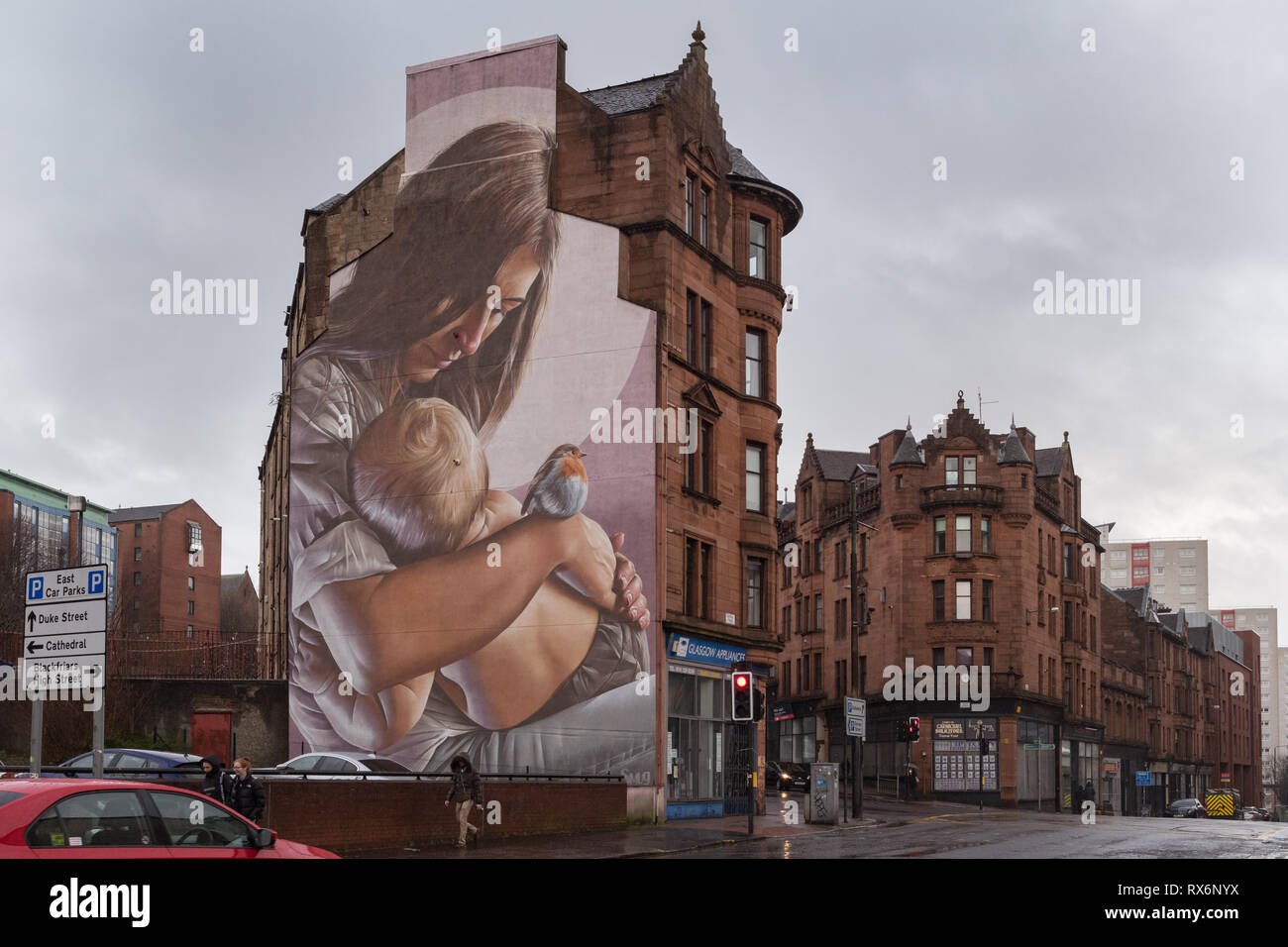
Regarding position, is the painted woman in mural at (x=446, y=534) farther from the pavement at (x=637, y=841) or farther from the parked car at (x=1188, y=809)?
the parked car at (x=1188, y=809)

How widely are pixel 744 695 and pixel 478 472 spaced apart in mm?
11245

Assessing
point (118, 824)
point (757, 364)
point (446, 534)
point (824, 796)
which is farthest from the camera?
point (757, 364)

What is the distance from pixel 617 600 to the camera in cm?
3603

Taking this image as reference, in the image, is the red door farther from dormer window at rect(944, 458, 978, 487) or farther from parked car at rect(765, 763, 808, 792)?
dormer window at rect(944, 458, 978, 487)

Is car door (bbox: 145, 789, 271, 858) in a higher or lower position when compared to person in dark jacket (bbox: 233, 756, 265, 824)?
higher

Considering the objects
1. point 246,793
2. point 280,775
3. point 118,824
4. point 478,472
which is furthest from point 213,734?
point 118,824

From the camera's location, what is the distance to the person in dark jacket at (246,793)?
20219 mm

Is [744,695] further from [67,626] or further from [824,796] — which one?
[67,626]

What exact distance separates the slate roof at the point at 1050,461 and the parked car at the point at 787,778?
25988 millimetres

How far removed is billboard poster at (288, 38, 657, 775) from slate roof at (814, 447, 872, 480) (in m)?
39.9

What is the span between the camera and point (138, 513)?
4911 inches

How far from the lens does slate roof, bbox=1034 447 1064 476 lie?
76.9m

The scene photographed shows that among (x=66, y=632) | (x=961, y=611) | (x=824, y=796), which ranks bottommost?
(x=824, y=796)

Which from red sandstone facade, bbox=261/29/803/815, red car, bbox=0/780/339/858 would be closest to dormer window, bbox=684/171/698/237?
→ red sandstone facade, bbox=261/29/803/815
